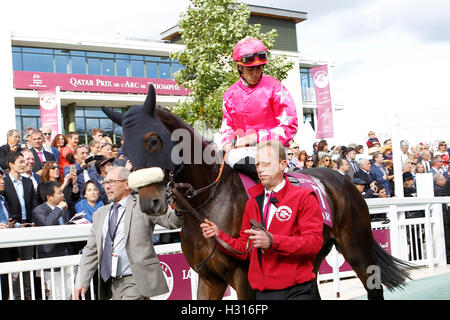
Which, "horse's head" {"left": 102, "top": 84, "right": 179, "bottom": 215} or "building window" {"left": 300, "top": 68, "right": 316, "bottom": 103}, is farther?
"building window" {"left": 300, "top": 68, "right": 316, "bottom": 103}

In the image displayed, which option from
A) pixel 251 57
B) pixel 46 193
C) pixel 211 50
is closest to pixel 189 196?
pixel 251 57

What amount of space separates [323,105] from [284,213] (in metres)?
17.4

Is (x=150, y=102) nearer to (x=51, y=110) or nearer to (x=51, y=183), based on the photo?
(x=51, y=183)

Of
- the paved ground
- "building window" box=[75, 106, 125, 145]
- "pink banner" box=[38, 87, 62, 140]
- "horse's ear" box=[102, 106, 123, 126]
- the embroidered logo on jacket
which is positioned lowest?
the paved ground

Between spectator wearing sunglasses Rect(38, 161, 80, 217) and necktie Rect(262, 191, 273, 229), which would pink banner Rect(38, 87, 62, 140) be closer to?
spectator wearing sunglasses Rect(38, 161, 80, 217)

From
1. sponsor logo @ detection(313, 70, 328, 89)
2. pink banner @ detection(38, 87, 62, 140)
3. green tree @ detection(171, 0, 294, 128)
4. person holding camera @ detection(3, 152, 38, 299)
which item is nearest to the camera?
person holding camera @ detection(3, 152, 38, 299)

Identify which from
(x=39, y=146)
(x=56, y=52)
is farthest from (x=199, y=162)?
(x=56, y=52)

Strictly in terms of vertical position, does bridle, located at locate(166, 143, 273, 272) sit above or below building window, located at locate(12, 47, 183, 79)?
below

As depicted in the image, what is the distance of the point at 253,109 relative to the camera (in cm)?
333

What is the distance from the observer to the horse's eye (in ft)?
8.80

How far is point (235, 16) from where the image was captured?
1453cm

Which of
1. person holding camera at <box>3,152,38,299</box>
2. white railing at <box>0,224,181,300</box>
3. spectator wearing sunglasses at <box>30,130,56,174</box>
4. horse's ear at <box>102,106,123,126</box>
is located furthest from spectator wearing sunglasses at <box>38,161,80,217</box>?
horse's ear at <box>102,106,123,126</box>
